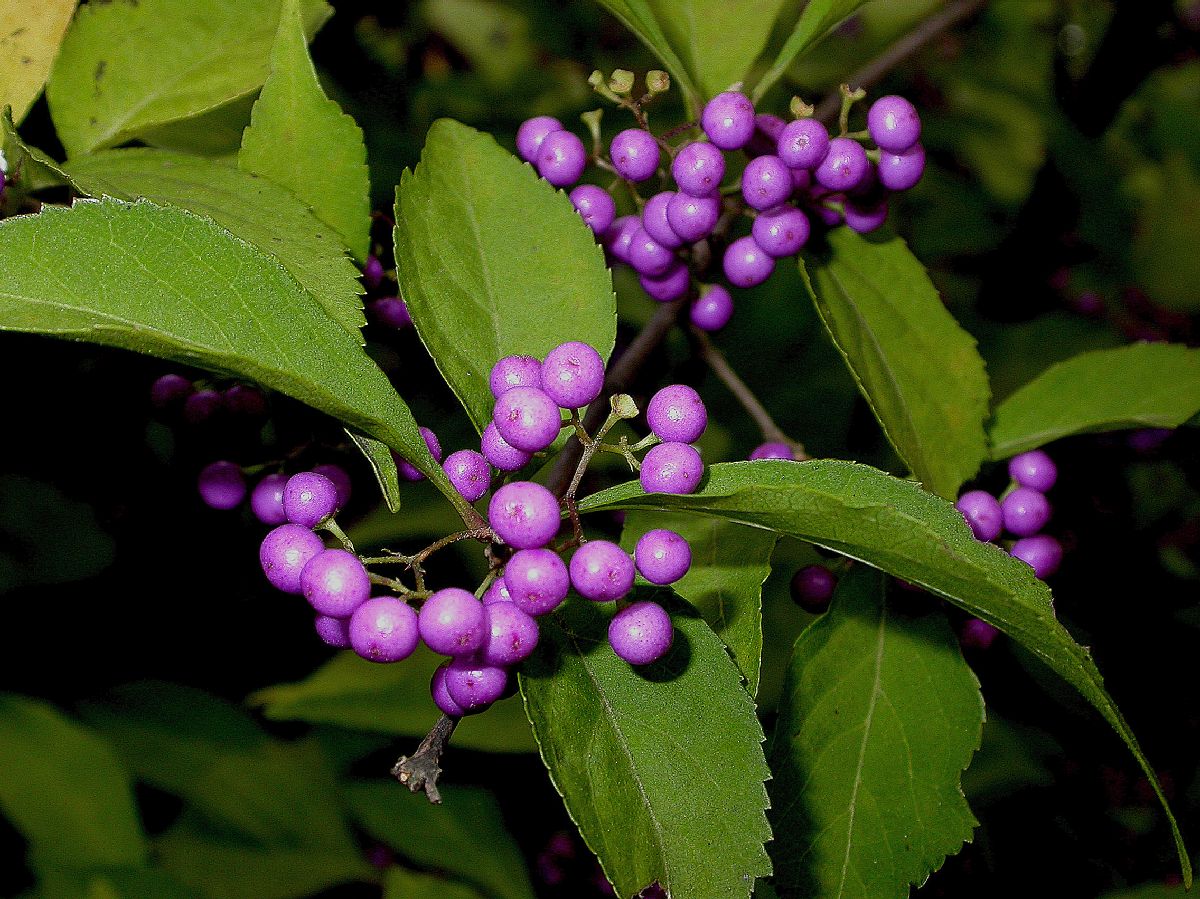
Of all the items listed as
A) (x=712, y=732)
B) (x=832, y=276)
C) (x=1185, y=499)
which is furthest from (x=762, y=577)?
(x=1185, y=499)

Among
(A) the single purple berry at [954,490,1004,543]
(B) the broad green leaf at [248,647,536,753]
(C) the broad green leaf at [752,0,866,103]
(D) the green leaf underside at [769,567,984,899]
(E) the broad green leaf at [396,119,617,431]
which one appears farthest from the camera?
(B) the broad green leaf at [248,647,536,753]

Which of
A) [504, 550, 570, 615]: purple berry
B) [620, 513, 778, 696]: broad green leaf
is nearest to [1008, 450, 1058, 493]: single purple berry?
[620, 513, 778, 696]: broad green leaf

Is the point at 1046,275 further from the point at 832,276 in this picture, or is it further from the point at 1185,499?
the point at 832,276

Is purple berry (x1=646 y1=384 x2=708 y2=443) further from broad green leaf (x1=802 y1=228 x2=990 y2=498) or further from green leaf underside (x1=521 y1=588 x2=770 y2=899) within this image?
broad green leaf (x1=802 y1=228 x2=990 y2=498)

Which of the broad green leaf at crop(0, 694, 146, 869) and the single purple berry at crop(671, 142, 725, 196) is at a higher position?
the single purple berry at crop(671, 142, 725, 196)

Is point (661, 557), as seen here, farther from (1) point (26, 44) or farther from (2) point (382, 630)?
(1) point (26, 44)

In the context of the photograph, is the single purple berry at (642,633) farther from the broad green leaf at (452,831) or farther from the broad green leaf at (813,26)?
the broad green leaf at (452,831)
